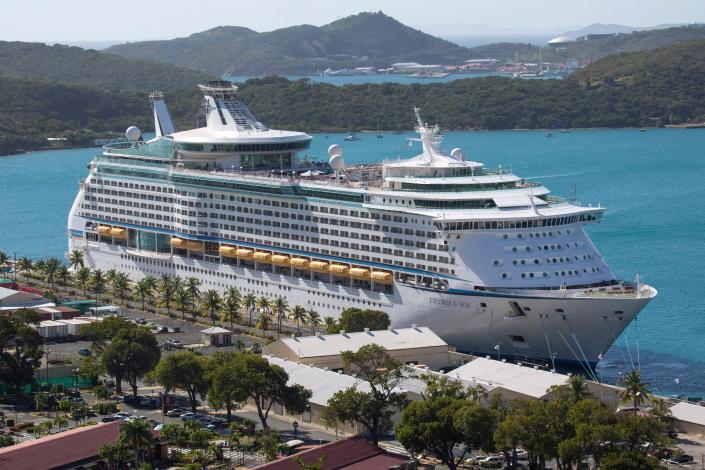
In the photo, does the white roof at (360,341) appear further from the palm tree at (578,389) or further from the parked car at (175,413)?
the palm tree at (578,389)

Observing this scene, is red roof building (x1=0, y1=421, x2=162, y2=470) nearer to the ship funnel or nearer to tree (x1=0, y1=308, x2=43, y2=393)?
tree (x1=0, y1=308, x2=43, y2=393)

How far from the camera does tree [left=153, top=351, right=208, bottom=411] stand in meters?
49.7

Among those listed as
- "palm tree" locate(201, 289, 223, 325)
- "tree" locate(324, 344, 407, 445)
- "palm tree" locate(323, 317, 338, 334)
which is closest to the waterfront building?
"palm tree" locate(323, 317, 338, 334)

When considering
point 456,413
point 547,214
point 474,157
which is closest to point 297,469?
point 456,413

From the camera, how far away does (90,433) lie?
146 feet

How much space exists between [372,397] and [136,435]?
8.20 meters

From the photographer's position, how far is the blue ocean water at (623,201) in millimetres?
63531

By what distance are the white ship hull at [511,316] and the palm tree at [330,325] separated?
38.7 inches

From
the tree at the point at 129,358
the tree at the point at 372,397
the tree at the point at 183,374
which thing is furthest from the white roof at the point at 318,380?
the tree at the point at 129,358

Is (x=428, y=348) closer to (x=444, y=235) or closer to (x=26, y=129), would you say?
(x=444, y=235)

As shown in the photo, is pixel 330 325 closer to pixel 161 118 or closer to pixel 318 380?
pixel 318 380

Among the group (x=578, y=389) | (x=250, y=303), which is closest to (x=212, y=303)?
(x=250, y=303)

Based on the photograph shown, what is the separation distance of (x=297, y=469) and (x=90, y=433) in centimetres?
754

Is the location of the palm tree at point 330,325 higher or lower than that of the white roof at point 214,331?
higher
